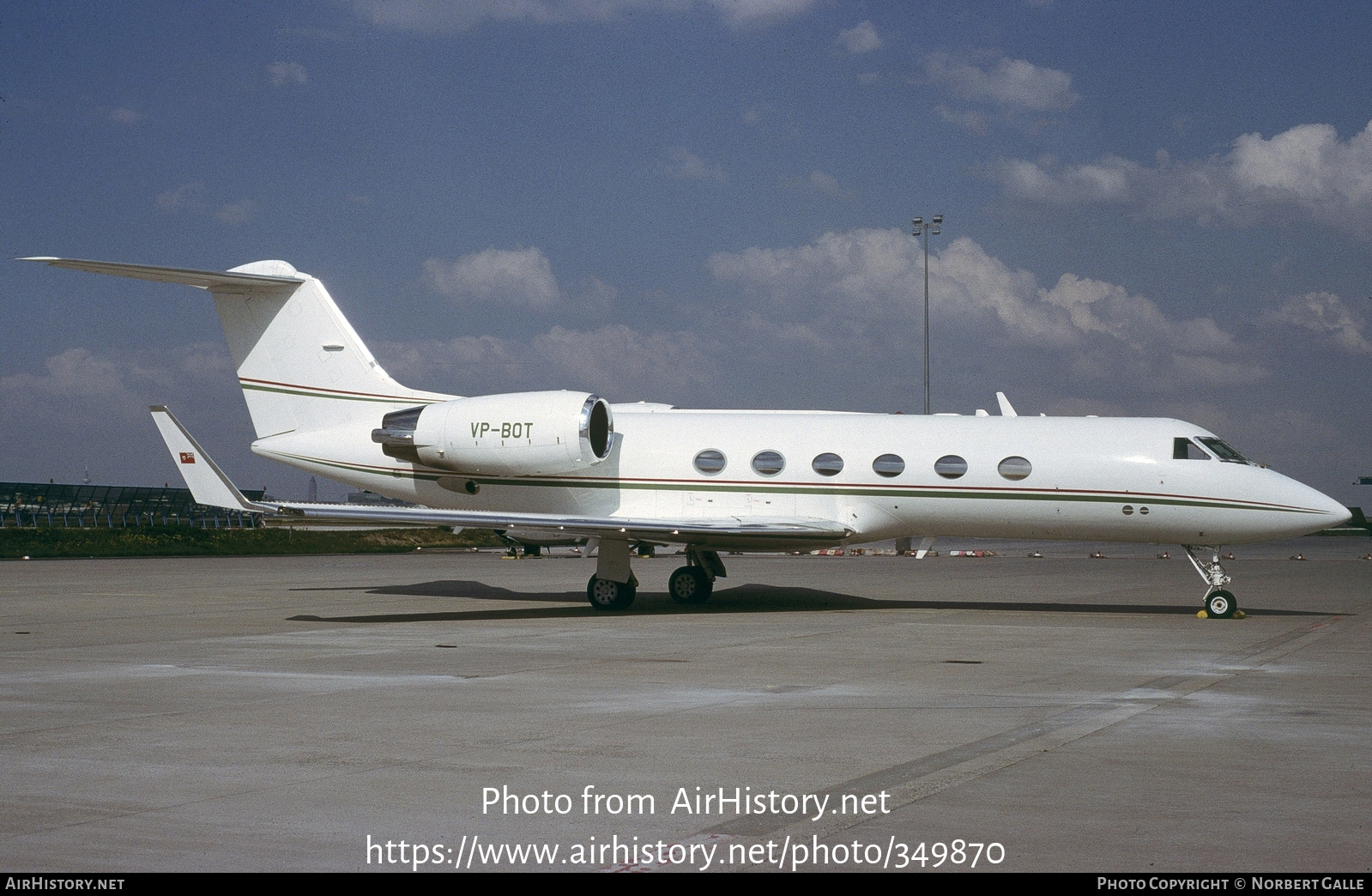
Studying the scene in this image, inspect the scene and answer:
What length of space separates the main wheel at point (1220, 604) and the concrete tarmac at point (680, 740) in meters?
0.41

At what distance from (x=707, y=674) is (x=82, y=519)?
43425mm

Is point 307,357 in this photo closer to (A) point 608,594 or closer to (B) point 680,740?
(A) point 608,594

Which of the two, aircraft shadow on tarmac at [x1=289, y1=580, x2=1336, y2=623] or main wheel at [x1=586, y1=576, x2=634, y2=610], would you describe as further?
main wheel at [x1=586, y1=576, x2=634, y2=610]

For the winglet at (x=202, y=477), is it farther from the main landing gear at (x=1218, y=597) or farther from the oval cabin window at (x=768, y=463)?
the main landing gear at (x=1218, y=597)

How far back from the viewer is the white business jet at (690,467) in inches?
744

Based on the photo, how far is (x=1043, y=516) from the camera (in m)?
19.6

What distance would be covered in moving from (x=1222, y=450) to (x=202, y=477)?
14.6 metres

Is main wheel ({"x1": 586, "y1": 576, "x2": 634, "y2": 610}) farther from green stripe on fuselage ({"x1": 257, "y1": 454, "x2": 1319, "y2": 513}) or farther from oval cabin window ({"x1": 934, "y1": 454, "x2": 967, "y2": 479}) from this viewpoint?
oval cabin window ({"x1": 934, "y1": 454, "x2": 967, "y2": 479})

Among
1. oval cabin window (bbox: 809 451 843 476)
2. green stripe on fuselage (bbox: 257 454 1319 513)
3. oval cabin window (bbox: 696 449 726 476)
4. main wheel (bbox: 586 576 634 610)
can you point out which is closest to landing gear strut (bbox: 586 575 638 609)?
main wheel (bbox: 586 576 634 610)

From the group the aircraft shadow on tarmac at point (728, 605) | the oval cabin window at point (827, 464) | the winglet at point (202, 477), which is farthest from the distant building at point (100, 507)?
the oval cabin window at point (827, 464)

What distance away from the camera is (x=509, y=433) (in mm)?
20719

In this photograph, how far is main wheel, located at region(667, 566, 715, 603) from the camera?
21.3m

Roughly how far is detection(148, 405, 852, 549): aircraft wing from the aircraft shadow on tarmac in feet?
4.43

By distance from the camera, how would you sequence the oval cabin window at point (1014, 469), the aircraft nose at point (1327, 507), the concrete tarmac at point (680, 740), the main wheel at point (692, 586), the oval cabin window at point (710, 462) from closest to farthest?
the concrete tarmac at point (680, 740) → the aircraft nose at point (1327, 507) → the oval cabin window at point (1014, 469) → the oval cabin window at point (710, 462) → the main wheel at point (692, 586)
